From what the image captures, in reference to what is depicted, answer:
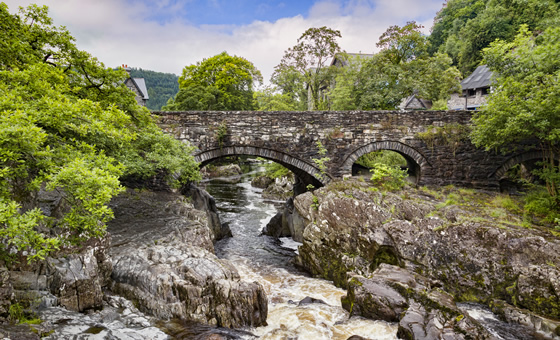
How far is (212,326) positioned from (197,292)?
827 mm

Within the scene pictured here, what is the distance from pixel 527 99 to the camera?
11047 mm

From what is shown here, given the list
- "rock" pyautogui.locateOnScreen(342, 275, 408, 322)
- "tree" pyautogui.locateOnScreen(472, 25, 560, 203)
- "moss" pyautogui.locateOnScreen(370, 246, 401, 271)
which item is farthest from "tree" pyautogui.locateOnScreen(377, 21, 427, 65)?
"rock" pyautogui.locateOnScreen(342, 275, 408, 322)

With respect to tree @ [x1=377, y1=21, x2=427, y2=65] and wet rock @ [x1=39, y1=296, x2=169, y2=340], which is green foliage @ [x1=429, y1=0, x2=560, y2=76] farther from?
wet rock @ [x1=39, y1=296, x2=169, y2=340]

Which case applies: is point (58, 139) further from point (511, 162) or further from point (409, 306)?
point (511, 162)

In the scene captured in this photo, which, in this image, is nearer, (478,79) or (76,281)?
(76,281)

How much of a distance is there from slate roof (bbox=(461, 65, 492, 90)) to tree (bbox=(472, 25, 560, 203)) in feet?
67.3

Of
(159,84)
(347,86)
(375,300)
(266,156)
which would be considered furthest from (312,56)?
(159,84)

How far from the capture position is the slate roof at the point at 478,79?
2995 centimetres

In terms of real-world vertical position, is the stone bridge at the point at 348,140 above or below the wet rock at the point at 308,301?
above

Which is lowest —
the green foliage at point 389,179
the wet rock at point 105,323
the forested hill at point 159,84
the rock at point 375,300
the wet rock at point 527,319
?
the wet rock at point 527,319

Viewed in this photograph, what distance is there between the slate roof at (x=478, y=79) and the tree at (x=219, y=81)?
23.9 metres

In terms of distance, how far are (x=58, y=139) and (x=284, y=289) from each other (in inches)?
314

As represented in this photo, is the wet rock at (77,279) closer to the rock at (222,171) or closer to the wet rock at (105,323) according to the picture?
the wet rock at (105,323)

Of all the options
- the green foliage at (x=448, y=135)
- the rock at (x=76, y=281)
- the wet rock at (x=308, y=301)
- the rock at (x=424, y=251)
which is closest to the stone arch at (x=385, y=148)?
the green foliage at (x=448, y=135)
